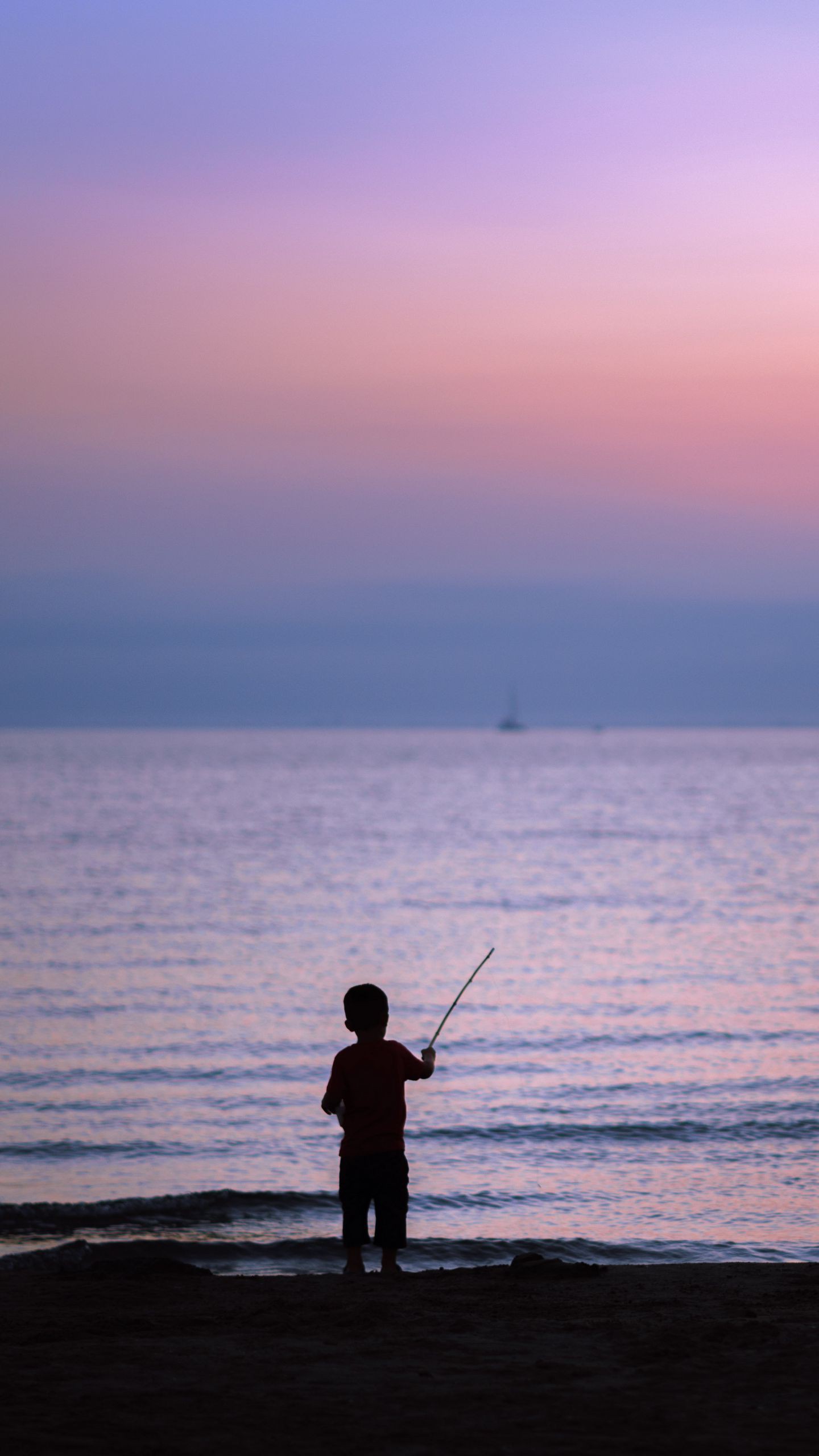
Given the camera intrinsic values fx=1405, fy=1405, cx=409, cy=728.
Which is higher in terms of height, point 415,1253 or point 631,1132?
point 631,1132

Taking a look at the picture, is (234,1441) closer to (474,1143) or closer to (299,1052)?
(474,1143)

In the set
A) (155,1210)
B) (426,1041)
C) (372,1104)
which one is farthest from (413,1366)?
(426,1041)

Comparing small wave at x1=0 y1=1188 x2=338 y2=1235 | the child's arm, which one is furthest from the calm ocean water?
the child's arm

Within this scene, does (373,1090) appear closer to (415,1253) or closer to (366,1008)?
(366,1008)

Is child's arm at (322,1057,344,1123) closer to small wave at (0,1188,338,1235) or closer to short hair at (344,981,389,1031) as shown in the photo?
short hair at (344,981,389,1031)

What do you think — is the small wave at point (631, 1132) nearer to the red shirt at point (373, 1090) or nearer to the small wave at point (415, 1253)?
the small wave at point (415, 1253)

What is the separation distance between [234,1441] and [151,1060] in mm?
10212

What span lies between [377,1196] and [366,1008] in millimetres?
864

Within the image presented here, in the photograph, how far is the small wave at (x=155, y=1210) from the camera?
29.1ft

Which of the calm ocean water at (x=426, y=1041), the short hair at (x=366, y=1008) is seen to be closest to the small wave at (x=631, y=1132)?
the calm ocean water at (x=426, y=1041)

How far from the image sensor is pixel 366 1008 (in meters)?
6.18

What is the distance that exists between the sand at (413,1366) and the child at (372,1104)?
0.41m

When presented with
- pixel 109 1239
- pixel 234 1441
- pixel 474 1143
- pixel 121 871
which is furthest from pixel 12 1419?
pixel 121 871

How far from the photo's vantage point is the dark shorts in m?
6.23
